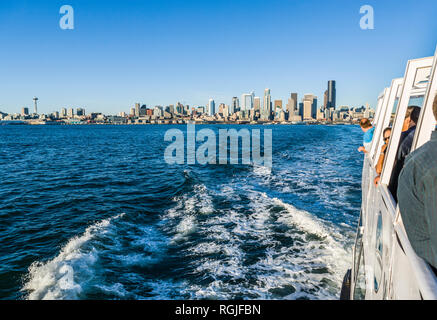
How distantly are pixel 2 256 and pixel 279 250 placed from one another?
935cm

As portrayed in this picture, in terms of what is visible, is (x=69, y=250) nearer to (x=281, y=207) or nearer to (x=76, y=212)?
(x=76, y=212)

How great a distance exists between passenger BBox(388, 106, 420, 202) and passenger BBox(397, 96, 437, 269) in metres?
1.92

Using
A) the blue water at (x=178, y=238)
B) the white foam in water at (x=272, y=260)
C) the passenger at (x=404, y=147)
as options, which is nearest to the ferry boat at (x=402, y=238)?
the passenger at (x=404, y=147)

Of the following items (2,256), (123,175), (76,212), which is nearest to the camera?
(2,256)

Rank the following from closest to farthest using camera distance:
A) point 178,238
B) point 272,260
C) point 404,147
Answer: point 404,147
point 272,260
point 178,238

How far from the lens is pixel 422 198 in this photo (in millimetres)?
1650

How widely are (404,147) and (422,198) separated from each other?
6.85ft

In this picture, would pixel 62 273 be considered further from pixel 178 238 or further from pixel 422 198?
pixel 422 198

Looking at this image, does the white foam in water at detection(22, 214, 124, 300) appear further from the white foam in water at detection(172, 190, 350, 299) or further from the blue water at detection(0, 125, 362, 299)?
the white foam in water at detection(172, 190, 350, 299)

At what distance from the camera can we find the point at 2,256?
8.72 m

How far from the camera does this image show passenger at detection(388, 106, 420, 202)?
337cm

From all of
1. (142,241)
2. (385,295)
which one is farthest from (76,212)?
(385,295)

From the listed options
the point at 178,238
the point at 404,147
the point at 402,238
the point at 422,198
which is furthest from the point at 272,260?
the point at 422,198
